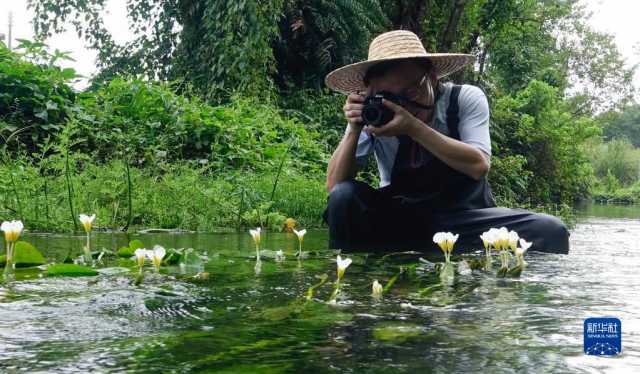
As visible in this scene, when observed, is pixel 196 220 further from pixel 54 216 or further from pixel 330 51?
pixel 330 51

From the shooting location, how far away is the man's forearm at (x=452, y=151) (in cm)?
293

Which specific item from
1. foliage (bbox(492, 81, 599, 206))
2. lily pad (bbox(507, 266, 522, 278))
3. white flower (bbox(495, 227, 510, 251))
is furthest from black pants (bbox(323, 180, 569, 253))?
foliage (bbox(492, 81, 599, 206))

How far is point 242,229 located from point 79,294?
2895 mm

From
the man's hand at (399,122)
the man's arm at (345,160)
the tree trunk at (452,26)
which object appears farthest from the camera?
the tree trunk at (452,26)

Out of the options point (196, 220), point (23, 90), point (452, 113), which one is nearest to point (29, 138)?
point (23, 90)

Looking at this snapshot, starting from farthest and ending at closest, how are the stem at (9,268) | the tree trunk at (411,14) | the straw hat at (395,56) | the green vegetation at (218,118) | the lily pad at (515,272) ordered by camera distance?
the tree trunk at (411,14) < the green vegetation at (218,118) < the straw hat at (395,56) < the lily pad at (515,272) < the stem at (9,268)

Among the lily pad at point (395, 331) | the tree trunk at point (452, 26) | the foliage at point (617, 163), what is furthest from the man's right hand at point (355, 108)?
the foliage at point (617, 163)

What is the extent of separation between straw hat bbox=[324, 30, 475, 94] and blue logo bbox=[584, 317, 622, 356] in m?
1.73

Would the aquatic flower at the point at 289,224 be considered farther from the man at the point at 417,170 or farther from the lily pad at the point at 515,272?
the lily pad at the point at 515,272

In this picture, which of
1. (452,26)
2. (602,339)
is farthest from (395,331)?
(452,26)

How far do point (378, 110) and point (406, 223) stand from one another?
26.9 inches

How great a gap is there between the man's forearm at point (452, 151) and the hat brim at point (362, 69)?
0.33m

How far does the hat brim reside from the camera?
3092 mm

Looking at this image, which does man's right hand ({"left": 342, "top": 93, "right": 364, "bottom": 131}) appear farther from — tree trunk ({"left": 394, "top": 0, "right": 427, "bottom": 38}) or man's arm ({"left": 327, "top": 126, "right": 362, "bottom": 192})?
tree trunk ({"left": 394, "top": 0, "right": 427, "bottom": 38})
